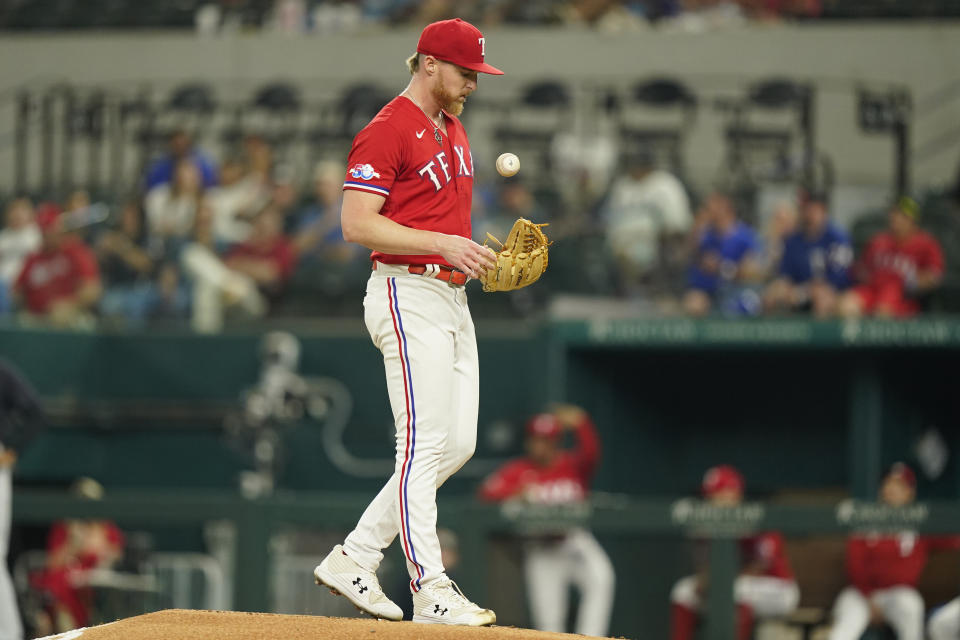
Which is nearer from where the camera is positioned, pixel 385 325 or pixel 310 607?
pixel 385 325

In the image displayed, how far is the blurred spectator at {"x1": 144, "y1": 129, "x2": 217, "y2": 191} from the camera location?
12172 millimetres

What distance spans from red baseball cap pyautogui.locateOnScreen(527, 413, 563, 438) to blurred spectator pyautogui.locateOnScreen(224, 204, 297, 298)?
298 cm

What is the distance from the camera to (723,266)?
1026 cm

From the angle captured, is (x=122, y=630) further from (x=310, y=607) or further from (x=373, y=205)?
(x=310, y=607)

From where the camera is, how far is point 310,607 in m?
8.23

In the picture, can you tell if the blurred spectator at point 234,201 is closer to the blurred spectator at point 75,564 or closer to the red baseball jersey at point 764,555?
the blurred spectator at point 75,564

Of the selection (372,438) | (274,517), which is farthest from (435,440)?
(372,438)

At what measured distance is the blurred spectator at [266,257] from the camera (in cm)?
1101

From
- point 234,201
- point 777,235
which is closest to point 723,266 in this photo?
point 777,235

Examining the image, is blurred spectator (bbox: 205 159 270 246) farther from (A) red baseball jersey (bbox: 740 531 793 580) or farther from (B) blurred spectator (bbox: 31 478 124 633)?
(A) red baseball jersey (bbox: 740 531 793 580)

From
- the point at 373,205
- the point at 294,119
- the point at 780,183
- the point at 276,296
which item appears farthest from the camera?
the point at 294,119

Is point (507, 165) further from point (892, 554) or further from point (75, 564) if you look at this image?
point (75, 564)

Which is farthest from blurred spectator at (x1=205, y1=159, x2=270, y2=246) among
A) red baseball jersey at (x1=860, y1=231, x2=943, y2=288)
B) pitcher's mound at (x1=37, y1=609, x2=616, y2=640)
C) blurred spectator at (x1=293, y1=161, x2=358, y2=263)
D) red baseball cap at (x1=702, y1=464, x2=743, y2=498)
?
pitcher's mound at (x1=37, y1=609, x2=616, y2=640)

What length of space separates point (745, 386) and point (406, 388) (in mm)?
6111
